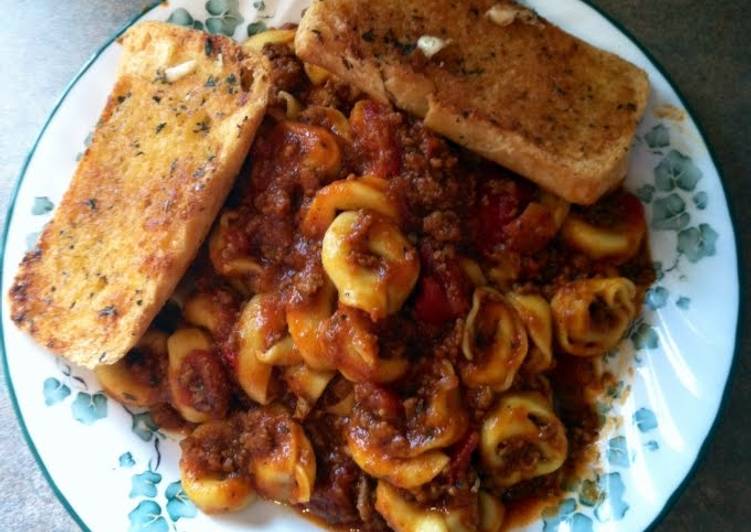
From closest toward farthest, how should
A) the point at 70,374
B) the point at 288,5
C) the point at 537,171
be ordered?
the point at 537,171 < the point at 70,374 < the point at 288,5

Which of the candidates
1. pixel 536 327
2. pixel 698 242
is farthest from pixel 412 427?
pixel 698 242

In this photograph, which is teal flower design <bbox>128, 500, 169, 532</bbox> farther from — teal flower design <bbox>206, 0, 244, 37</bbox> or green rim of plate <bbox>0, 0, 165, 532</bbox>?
teal flower design <bbox>206, 0, 244, 37</bbox>

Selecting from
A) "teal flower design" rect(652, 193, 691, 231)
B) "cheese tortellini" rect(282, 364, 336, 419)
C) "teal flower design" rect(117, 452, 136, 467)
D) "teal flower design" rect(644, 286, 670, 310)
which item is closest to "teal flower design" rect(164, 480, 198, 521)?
"teal flower design" rect(117, 452, 136, 467)

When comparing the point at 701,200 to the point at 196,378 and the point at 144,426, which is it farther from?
the point at 144,426

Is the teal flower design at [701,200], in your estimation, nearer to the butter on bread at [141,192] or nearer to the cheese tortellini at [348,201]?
the cheese tortellini at [348,201]

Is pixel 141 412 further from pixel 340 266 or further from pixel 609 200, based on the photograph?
pixel 609 200

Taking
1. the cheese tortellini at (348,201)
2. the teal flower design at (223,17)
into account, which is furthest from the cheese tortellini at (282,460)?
the teal flower design at (223,17)

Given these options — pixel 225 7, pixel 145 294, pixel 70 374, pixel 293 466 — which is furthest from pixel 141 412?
pixel 225 7
